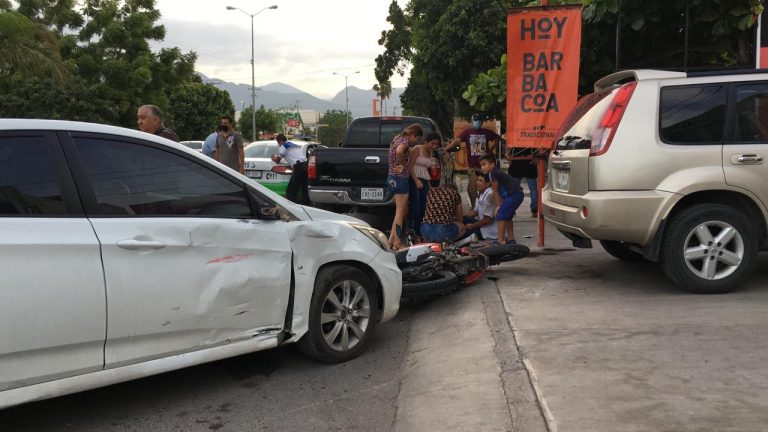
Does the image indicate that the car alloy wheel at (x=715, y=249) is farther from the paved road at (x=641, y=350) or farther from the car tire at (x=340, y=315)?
the car tire at (x=340, y=315)

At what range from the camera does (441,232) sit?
7.05m

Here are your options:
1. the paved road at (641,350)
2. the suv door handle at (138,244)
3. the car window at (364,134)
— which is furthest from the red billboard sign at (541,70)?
the suv door handle at (138,244)

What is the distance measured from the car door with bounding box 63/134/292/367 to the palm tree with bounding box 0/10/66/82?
19.1 m

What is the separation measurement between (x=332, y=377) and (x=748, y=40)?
669 centimetres

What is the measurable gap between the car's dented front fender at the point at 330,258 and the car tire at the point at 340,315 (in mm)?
64

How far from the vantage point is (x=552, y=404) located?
128 inches

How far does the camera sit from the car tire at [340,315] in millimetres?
4184

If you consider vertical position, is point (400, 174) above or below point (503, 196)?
above

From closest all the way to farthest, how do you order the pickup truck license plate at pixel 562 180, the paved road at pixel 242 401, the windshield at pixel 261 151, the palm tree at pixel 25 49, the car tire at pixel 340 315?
the paved road at pixel 242 401
the car tire at pixel 340 315
the pickup truck license plate at pixel 562 180
the windshield at pixel 261 151
the palm tree at pixel 25 49

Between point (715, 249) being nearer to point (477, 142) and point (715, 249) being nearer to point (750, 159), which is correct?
point (750, 159)

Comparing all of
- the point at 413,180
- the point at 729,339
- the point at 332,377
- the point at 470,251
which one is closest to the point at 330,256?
the point at 332,377

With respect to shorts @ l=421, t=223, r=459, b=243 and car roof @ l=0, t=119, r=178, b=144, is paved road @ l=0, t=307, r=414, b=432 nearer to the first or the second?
car roof @ l=0, t=119, r=178, b=144

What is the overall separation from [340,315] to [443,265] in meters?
1.57

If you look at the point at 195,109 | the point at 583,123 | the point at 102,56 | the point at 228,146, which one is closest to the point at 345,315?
the point at 583,123
